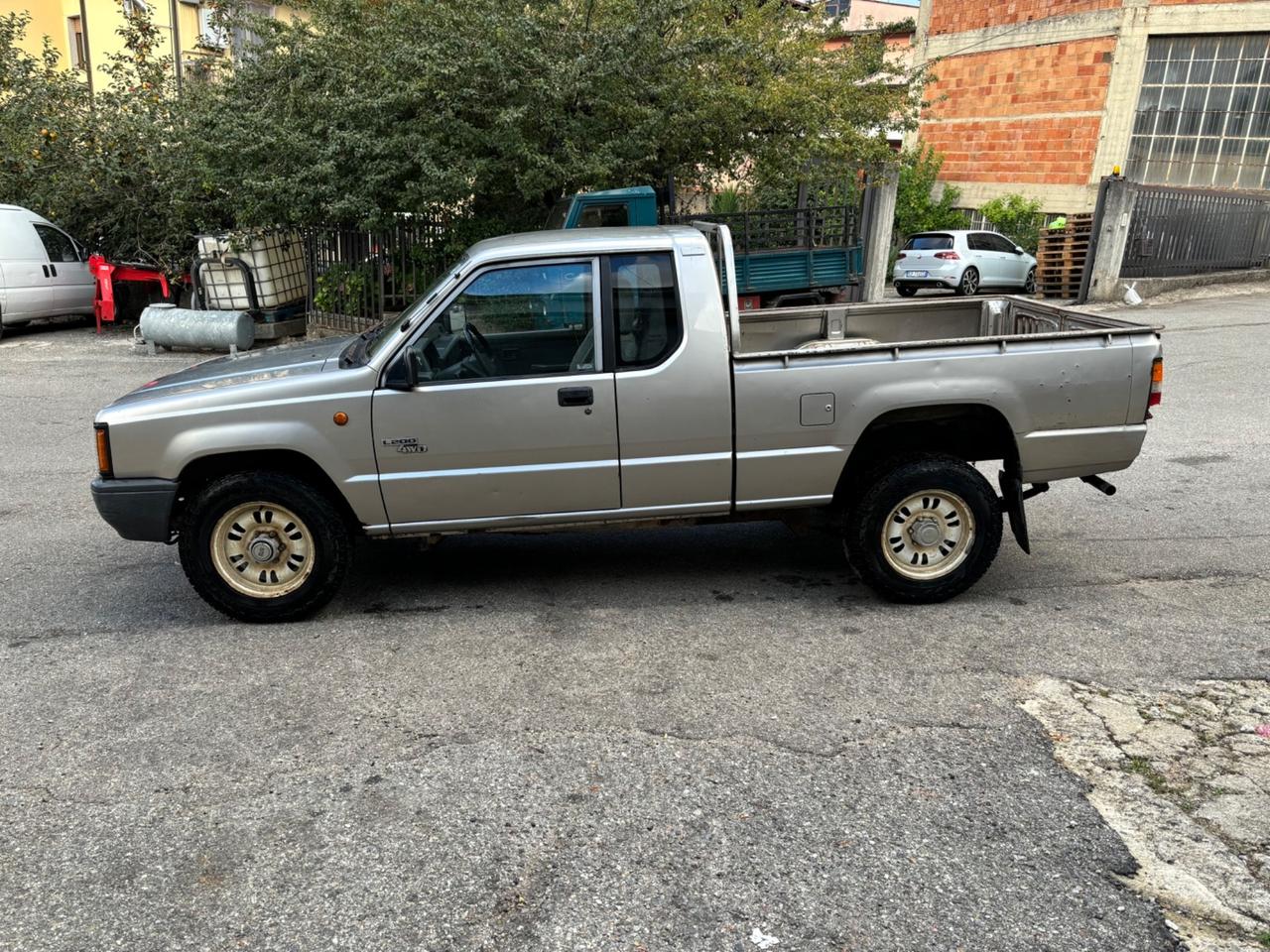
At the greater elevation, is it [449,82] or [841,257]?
[449,82]

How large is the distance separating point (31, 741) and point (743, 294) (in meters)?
11.2

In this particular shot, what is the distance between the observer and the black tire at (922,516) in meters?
5.26

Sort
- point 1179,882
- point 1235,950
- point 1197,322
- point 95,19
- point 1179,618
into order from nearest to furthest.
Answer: point 1235,950 → point 1179,882 → point 1179,618 → point 1197,322 → point 95,19

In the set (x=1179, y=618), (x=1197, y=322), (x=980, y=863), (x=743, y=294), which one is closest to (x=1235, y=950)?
(x=980, y=863)

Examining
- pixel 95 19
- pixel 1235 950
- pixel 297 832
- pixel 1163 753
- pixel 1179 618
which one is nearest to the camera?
pixel 1235 950

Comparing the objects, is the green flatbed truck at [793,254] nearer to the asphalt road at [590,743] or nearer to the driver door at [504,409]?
the asphalt road at [590,743]

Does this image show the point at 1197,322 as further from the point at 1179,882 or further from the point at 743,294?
the point at 1179,882

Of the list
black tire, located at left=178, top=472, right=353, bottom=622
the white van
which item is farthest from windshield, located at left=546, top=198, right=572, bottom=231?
the white van

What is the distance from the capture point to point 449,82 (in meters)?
12.7

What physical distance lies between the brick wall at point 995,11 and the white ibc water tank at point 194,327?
20684mm

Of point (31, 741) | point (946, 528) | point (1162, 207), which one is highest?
point (1162, 207)

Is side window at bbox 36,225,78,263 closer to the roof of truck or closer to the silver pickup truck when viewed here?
the silver pickup truck

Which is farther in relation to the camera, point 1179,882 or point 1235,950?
point 1179,882

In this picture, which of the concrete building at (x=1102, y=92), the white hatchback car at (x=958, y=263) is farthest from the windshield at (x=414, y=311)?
the concrete building at (x=1102, y=92)
